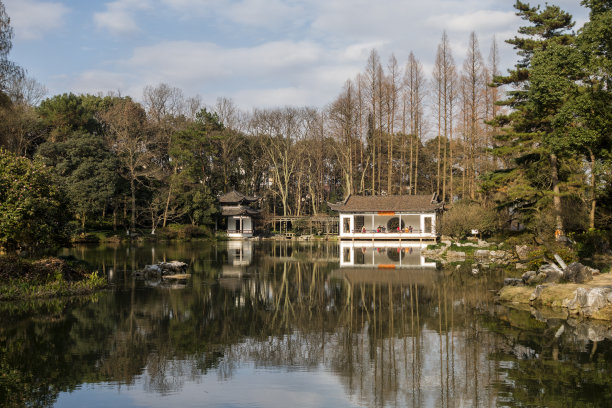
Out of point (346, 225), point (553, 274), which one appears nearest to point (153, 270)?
point (553, 274)

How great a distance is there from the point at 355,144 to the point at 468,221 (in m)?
19.3

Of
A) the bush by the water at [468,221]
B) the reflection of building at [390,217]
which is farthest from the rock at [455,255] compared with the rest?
the reflection of building at [390,217]

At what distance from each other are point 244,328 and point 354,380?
3630 millimetres

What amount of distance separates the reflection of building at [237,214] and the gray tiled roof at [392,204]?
9845 millimetres

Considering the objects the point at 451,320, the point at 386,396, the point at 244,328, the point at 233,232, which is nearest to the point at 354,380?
the point at 386,396

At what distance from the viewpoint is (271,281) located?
56.6 feet

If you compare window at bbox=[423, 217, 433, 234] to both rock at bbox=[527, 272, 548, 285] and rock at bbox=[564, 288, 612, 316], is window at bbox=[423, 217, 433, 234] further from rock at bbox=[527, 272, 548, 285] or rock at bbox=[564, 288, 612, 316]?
rock at bbox=[564, 288, 612, 316]

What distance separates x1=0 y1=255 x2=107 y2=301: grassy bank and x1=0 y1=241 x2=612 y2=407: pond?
0.65 meters

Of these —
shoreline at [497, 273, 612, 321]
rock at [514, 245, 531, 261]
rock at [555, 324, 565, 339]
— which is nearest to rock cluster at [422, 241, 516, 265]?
rock at [514, 245, 531, 261]

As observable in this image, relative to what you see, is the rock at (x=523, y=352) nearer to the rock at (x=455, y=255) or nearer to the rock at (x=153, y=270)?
the rock at (x=153, y=270)

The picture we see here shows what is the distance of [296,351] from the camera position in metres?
8.59

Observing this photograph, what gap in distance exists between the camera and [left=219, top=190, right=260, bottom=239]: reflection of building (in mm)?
45969

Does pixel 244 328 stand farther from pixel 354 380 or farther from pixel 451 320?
pixel 451 320

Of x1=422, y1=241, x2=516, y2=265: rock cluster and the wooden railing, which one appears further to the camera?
the wooden railing
